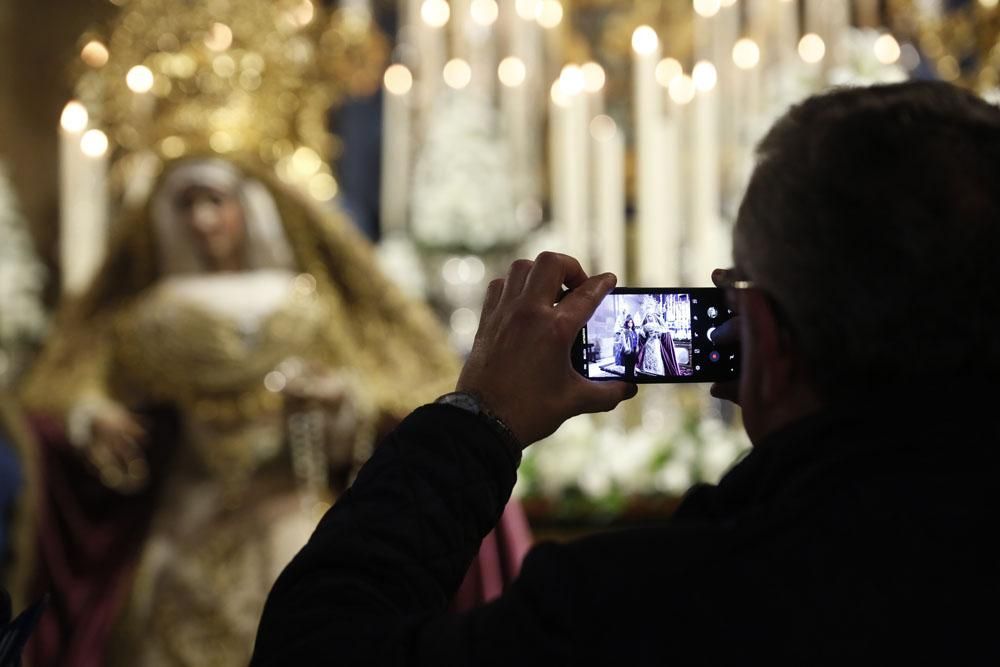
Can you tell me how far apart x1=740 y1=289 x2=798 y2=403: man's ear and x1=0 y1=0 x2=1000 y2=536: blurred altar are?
2.36m

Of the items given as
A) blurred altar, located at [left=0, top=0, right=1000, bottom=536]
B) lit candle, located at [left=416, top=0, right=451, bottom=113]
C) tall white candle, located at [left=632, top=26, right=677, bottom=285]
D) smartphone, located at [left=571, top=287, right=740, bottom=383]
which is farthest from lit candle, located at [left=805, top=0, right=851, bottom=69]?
smartphone, located at [left=571, top=287, right=740, bottom=383]

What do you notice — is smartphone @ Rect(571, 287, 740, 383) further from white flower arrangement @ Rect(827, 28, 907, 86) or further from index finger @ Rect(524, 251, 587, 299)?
white flower arrangement @ Rect(827, 28, 907, 86)

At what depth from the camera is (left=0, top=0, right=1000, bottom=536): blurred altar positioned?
3357 millimetres

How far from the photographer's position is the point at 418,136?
17.5 ft

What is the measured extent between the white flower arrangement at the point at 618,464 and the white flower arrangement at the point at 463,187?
153 centimetres

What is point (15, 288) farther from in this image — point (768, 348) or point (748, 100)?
point (768, 348)

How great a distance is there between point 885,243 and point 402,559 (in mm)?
304

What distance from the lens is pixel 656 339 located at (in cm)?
86

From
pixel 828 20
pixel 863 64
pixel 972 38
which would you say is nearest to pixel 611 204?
pixel 863 64

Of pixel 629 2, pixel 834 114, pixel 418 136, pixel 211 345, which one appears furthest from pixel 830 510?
A: pixel 629 2

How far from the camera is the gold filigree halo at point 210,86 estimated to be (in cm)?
323

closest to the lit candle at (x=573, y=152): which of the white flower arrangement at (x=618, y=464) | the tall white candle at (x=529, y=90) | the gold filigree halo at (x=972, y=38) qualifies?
the white flower arrangement at (x=618, y=464)

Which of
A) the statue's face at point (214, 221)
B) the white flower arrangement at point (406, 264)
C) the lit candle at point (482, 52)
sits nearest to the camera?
the statue's face at point (214, 221)

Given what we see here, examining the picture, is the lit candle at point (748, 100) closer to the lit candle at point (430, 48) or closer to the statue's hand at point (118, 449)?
the lit candle at point (430, 48)
